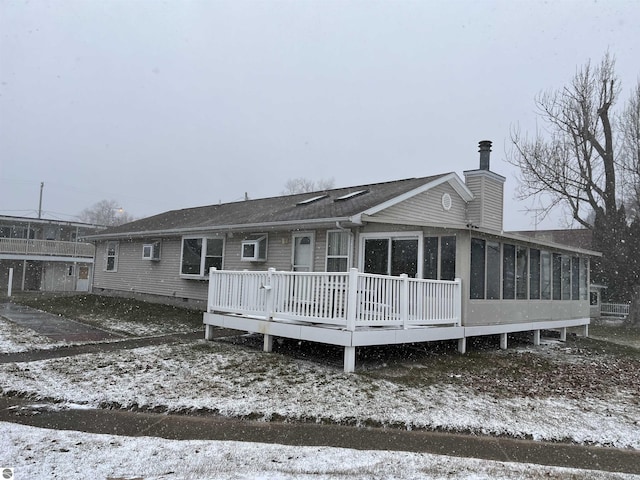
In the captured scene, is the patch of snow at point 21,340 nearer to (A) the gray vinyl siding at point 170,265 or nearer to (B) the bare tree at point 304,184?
(A) the gray vinyl siding at point 170,265

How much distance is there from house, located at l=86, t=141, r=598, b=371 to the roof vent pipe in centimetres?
3

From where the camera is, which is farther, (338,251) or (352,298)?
(338,251)

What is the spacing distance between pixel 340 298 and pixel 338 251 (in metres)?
4.05

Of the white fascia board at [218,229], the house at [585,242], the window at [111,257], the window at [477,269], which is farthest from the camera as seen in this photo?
the house at [585,242]

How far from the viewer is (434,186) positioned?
39.2 feet

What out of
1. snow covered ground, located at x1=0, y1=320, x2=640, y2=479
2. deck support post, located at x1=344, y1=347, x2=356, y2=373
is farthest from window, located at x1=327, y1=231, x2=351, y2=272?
deck support post, located at x1=344, y1=347, x2=356, y2=373

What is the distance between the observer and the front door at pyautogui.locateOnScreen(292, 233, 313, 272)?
450 inches

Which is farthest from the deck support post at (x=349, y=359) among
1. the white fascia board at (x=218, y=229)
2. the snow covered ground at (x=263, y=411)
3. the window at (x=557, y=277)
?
the window at (x=557, y=277)

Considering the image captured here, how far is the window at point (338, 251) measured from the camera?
34.8 feet

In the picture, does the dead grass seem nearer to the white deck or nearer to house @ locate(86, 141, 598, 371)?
house @ locate(86, 141, 598, 371)

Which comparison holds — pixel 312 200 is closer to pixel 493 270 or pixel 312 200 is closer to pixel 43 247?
pixel 493 270

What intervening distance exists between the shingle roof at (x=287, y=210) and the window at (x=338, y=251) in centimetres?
63

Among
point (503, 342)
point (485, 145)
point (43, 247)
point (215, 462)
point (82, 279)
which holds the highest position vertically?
point (485, 145)

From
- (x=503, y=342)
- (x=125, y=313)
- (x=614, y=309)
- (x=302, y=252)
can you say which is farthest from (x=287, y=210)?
(x=614, y=309)
